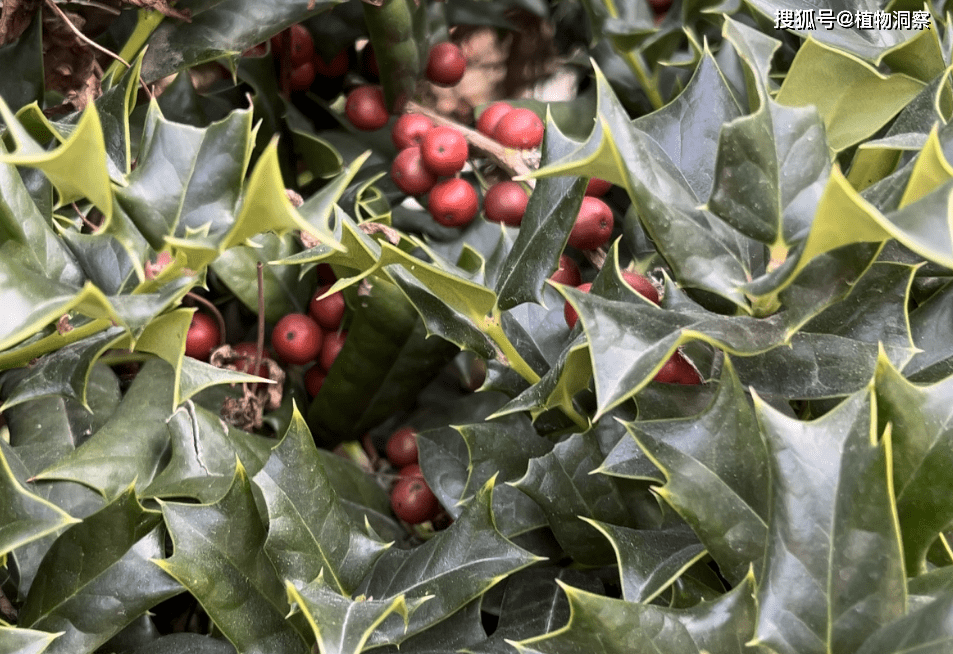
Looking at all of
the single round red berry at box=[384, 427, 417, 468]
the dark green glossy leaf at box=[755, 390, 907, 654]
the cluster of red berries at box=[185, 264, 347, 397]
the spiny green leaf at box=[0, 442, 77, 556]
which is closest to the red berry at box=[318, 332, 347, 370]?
the cluster of red berries at box=[185, 264, 347, 397]

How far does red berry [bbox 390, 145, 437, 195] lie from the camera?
0.93 metres

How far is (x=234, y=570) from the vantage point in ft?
1.99

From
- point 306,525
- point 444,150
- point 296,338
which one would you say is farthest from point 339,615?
point 444,150

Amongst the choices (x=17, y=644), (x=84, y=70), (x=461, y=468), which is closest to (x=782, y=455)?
(x=461, y=468)

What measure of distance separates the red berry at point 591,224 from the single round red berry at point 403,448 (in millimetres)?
287

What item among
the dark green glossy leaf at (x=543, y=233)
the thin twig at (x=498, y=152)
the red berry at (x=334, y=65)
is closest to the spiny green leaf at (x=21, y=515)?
the dark green glossy leaf at (x=543, y=233)

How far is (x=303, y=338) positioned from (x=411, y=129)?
0.27m

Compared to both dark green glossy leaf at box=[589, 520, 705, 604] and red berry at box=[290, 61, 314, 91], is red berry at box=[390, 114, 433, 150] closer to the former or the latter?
red berry at box=[290, 61, 314, 91]

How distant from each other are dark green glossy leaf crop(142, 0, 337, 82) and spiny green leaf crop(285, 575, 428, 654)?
20.9 inches

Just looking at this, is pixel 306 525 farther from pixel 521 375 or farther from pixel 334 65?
pixel 334 65

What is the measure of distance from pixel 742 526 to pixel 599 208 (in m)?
0.36

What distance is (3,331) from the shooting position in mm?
459

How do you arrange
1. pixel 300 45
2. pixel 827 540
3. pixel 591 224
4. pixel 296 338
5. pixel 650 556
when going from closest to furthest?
1. pixel 827 540
2. pixel 650 556
3. pixel 591 224
4. pixel 296 338
5. pixel 300 45

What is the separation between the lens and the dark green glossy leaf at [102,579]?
0.61m
